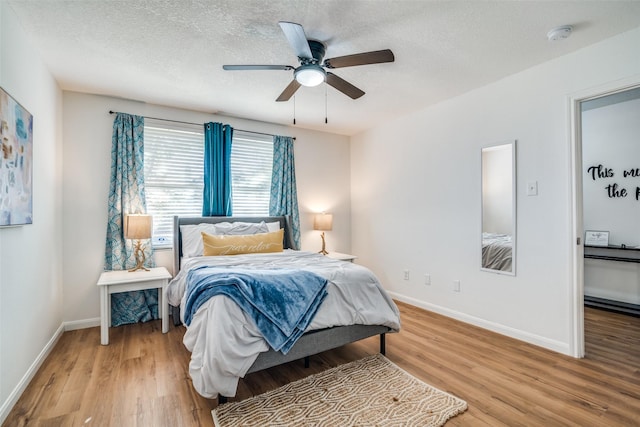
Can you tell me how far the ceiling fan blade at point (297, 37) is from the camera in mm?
1848

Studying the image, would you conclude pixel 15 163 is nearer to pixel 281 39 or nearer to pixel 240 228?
pixel 281 39

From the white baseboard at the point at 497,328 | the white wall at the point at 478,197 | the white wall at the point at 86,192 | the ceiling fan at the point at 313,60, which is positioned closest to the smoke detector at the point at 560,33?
the white wall at the point at 478,197

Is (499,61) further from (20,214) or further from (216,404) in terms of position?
(20,214)

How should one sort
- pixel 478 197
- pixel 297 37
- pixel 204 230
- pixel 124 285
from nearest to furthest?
pixel 297 37 → pixel 124 285 → pixel 478 197 → pixel 204 230

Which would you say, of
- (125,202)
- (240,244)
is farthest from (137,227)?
(240,244)

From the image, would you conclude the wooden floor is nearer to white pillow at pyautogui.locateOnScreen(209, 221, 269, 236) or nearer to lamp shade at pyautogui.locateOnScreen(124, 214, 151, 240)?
lamp shade at pyautogui.locateOnScreen(124, 214, 151, 240)

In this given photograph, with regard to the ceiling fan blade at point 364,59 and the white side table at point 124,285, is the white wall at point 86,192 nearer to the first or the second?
the white side table at point 124,285

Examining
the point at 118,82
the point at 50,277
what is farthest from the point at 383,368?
the point at 118,82

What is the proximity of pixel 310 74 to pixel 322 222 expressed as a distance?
8.87 feet

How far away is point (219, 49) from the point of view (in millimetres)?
2572

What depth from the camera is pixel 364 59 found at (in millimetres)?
2184

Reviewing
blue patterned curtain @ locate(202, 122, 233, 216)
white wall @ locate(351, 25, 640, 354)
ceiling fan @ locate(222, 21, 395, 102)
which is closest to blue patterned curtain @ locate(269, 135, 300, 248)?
blue patterned curtain @ locate(202, 122, 233, 216)

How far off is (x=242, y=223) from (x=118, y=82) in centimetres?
200

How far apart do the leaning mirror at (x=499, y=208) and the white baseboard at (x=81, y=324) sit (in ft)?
14.2
